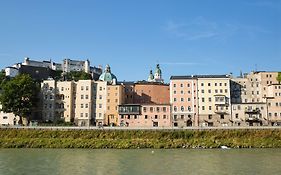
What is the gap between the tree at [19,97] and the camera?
81.2m

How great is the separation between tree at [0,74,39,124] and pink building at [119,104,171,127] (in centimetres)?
2249

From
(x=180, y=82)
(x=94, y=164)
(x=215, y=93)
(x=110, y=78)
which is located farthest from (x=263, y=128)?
(x=110, y=78)

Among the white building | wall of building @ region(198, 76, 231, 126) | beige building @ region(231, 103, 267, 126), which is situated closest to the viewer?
beige building @ region(231, 103, 267, 126)

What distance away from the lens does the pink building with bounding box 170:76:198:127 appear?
8850cm

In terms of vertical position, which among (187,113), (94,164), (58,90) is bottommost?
(94,164)

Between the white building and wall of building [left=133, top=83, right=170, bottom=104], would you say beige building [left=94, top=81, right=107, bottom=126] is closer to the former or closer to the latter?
wall of building [left=133, top=83, right=170, bottom=104]

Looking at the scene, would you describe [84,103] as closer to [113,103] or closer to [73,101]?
[73,101]

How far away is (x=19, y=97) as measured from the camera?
81.9 metres

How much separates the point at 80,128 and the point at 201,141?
25.5 meters

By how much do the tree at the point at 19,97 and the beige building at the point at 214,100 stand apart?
42.9 m

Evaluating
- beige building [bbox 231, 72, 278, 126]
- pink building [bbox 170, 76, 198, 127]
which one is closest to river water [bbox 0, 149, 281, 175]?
pink building [bbox 170, 76, 198, 127]

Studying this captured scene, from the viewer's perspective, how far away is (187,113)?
8919 cm

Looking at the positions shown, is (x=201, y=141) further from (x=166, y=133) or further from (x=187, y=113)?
(x=187, y=113)

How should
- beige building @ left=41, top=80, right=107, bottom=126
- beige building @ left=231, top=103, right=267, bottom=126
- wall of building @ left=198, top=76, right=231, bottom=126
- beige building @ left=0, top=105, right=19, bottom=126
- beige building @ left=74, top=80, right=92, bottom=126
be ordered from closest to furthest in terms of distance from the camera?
beige building @ left=231, top=103, right=267, bottom=126 < wall of building @ left=198, top=76, right=231, bottom=126 < beige building @ left=74, top=80, right=92, bottom=126 < beige building @ left=41, top=80, right=107, bottom=126 < beige building @ left=0, top=105, right=19, bottom=126
